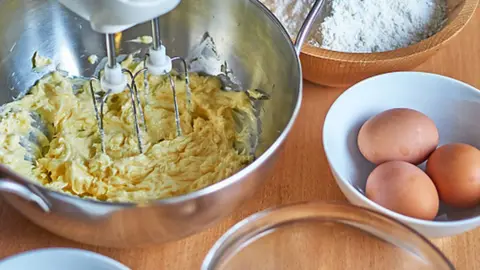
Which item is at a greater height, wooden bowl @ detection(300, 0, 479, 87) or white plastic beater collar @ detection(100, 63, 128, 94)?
white plastic beater collar @ detection(100, 63, 128, 94)

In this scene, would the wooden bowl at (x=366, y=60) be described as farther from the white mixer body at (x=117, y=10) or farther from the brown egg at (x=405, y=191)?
the white mixer body at (x=117, y=10)

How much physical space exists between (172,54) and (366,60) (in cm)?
29

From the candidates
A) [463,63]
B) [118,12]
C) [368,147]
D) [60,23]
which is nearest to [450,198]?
[368,147]

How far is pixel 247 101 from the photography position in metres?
0.95

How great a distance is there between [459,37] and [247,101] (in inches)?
15.8

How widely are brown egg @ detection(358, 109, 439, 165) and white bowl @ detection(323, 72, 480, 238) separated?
0.04 metres

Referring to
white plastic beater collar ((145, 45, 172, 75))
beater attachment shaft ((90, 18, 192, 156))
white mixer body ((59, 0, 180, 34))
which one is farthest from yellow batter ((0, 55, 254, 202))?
white mixer body ((59, 0, 180, 34))

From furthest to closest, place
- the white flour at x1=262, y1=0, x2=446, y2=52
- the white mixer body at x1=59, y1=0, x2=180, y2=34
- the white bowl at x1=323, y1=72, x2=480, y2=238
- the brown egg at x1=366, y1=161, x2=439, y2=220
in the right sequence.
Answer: the white flour at x1=262, y1=0, x2=446, y2=52
the white bowl at x1=323, y1=72, x2=480, y2=238
the brown egg at x1=366, y1=161, x2=439, y2=220
the white mixer body at x1=59, y1=0, x2=180, y2=34

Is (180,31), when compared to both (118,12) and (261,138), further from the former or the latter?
(118,12)

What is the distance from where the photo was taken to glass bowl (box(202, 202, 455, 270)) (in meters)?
0.69

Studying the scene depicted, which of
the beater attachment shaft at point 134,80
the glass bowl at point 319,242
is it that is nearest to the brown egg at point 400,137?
the glass bowl at point 319,242

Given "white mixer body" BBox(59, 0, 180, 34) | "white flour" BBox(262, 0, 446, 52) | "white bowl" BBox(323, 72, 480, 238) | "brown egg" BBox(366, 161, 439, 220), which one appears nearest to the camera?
"white mixer body" BBox(59, 0, 180, 34)

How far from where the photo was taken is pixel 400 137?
828 millimetres

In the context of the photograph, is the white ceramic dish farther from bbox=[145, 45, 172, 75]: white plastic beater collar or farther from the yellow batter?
bbox=[145, 45, 172, 75]: white plastic beater collar
